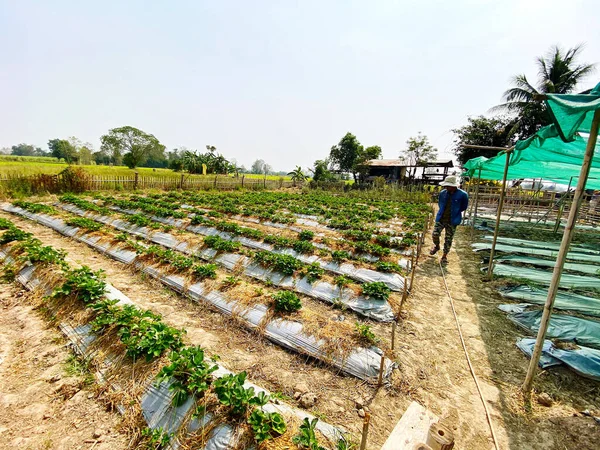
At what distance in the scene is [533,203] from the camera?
677 inches

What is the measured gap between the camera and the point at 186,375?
271 centimetres

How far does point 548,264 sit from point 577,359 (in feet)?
15.6

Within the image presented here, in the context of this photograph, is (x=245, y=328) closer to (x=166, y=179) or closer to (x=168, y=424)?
(x=168, y=424)

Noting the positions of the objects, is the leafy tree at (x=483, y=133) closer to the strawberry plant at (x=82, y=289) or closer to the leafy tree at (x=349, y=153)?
the leafy tree at (x=349, y=153)

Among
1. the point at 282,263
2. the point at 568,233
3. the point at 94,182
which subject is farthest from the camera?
the point at 94,182

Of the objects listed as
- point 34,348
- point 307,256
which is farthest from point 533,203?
point 34,348

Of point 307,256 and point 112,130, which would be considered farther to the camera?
point 112,130

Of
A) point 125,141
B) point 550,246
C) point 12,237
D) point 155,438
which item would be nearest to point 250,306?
point 155,438

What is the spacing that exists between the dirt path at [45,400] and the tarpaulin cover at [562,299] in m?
6.83

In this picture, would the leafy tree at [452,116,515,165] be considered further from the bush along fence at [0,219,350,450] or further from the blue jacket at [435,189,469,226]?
the bush along fence at [0,219,350,450]

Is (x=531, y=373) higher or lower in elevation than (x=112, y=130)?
lower

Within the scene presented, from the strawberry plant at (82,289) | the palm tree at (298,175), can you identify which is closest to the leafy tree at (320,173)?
the palm tree at (298,175)

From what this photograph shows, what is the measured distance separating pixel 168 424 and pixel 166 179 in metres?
22.6

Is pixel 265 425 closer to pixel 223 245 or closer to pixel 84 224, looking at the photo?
pixel 223 245
